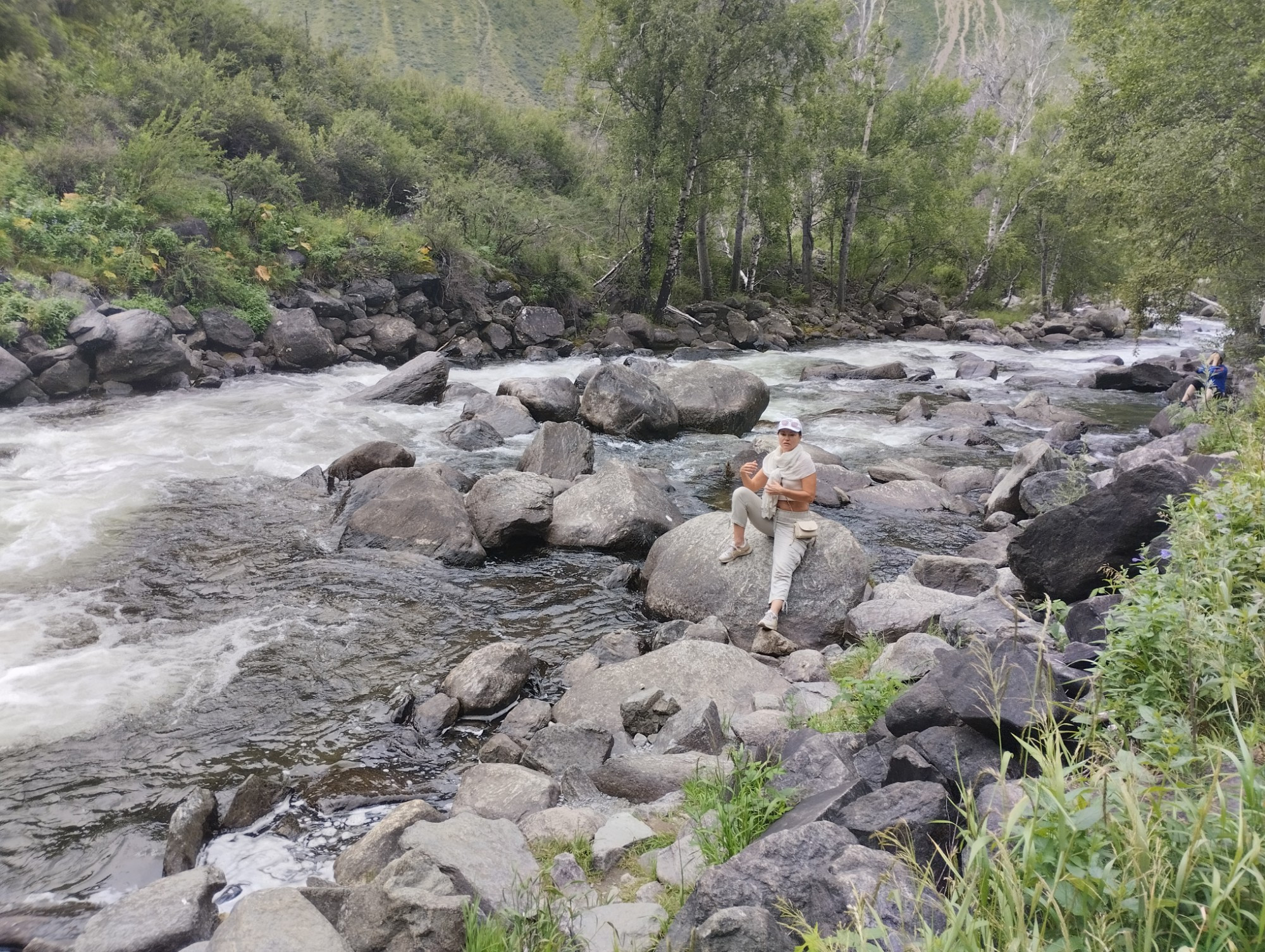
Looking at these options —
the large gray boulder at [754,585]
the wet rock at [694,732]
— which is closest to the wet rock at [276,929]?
the wet rock at [694,732]

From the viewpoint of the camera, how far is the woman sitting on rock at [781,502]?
830 cm

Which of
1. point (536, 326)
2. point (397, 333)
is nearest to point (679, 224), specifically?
point (536, 326)

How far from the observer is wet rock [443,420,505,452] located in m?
15.1

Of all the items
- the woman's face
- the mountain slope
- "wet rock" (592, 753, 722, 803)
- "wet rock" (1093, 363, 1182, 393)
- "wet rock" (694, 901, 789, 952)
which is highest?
the mountain slope

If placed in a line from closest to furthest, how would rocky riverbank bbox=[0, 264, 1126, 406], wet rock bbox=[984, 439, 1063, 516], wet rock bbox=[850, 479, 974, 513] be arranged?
1. wet rock bbox=[984, 439, 1063, 516]
2. wet rock bbox=[850, 479, 974, 513]
3. rocky riverbank bbox=[0, 264, 1126, 406]

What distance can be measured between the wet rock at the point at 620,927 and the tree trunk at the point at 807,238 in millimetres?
36942

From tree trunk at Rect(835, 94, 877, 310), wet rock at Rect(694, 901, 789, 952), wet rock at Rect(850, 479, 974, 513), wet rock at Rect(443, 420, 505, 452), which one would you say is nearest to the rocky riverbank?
tree trunk at Rect(835, 94, 877, 310)

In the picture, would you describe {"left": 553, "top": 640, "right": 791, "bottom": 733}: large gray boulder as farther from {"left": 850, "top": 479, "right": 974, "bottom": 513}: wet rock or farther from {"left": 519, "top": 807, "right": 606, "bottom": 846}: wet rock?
{"left": 850, "top": 479, "right": 974, "bottom": 513}: wet rock

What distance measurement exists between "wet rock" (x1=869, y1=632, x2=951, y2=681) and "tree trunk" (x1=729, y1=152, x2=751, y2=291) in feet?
88.4

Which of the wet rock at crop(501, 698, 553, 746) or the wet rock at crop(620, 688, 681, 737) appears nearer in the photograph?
the wet rock at crop(620, 688, 681, 737)

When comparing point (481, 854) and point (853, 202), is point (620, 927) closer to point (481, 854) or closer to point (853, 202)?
point (481, 854)

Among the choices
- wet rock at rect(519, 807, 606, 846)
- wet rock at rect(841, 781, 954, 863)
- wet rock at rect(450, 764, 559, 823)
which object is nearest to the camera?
wet rock at rect(841, 781, 954, 863)

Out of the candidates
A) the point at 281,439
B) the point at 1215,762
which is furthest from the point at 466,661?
the point at 281,439

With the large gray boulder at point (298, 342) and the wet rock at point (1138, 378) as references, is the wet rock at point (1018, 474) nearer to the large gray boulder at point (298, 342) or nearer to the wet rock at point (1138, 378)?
the wet rock at point (1138, 378)
